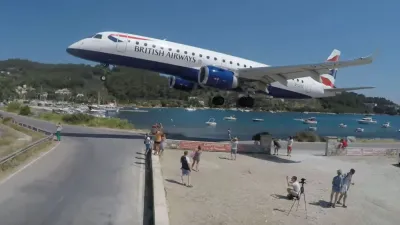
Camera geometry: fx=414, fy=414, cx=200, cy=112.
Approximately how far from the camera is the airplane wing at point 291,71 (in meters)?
31.4

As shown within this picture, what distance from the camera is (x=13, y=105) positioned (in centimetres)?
8431

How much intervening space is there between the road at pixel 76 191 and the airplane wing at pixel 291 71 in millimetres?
15943

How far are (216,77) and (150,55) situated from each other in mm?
5676

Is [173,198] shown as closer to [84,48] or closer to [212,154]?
[212,154]

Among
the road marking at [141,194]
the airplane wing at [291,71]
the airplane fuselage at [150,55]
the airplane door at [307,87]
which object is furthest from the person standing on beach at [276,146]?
the road marking at [141,194]

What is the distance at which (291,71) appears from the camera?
34344 mm

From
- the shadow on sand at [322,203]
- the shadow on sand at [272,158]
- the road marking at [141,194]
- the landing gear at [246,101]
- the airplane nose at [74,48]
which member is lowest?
the shadow on sand at [322,203]

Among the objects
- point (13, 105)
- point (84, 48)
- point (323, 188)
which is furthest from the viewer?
point (13, 105)

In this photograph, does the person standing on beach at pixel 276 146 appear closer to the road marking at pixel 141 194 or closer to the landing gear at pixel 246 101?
the landing gear at pixel 246 101

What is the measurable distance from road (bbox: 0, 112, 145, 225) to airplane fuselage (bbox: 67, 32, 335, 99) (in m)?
12.2

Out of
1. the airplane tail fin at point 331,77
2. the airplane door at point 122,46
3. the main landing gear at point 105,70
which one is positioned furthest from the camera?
the airplane tail fin at point 331,77

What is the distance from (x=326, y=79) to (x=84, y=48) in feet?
83.2

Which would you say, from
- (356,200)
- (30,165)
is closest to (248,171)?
(356,200)

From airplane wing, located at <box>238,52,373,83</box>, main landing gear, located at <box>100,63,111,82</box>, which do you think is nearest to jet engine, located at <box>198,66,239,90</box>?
airplane wing, located at <box>238,52,373,83</box>
